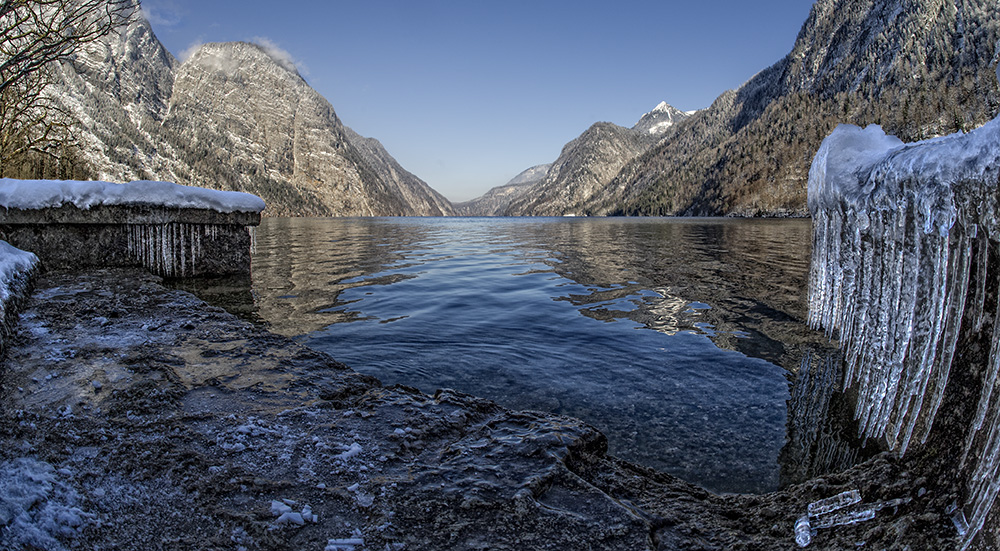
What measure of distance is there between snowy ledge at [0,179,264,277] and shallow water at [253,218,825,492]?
127 cm

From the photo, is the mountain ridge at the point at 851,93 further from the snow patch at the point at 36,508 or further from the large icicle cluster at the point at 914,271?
the snow patch at the point at 36,508

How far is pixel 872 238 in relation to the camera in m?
3.47

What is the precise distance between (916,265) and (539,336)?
171 inches

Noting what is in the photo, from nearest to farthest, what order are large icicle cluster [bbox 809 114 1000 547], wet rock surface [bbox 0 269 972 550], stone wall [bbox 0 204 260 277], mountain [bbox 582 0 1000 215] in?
1. wet rock surface [bbox 0 269 972 550]
2. large icicle cluster [bbox 809 114 1000 547]
3. stone wall [bbox 0 204 260 277]
4. mountain [bbox 582 0 1000 215]

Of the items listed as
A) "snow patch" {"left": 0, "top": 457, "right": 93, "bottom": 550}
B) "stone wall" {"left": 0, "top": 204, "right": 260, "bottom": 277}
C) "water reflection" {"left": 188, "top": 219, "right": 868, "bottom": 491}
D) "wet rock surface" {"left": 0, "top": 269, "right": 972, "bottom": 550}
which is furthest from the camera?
"stone wall" {"left": 0, "top": 204, "right": 260, "bottom": 277}

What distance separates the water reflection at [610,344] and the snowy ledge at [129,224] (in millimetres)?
1236

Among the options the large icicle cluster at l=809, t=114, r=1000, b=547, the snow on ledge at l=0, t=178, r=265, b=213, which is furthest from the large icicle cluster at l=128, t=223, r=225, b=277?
the large icicle cluster at l=809, t=114, r=1000, b=547

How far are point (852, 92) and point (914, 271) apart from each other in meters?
158

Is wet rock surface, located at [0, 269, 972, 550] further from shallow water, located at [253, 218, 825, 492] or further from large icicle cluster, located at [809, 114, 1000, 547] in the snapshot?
shallow water, located at [253, 218, 825, 492]

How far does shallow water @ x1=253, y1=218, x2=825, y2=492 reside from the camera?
3631mm

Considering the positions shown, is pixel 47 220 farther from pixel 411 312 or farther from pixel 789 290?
pixel 789 290

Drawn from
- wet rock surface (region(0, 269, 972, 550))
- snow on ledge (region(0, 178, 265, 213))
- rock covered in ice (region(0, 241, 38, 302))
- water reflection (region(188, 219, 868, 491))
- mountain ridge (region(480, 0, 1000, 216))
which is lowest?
water reflection (region(188, 219, 868, 491))

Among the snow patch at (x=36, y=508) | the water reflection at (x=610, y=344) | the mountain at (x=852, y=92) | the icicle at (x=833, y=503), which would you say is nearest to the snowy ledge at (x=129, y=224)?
the water reflection at (x=610, y=344)

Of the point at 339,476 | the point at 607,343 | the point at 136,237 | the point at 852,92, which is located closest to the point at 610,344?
the point at 607,343
